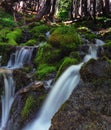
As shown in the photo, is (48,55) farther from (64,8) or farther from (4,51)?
(64,8)

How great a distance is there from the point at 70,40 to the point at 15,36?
17.4 ft

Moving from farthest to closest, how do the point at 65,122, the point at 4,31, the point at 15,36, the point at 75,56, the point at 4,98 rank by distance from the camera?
the point at 4,31 < the point at 15,36 < the point at 75,56 < the point at 4,98 < the point at 65,122

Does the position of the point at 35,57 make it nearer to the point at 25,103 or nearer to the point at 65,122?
the point at 25,103

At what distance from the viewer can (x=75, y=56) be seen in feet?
38.0

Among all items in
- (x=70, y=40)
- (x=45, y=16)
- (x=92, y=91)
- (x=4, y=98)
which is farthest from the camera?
Result: (x=45, y=16)

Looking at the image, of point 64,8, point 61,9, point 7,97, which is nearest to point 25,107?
point 7,97

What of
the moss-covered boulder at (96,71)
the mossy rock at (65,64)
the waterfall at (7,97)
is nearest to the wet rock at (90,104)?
the moss-covered boulder at (96,71)

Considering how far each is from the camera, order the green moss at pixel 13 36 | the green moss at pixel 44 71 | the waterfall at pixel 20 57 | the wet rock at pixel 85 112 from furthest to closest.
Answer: the green moss at pixel 13 36 → the waterfall at pixel 20 57 → the green moss at pixel 44 71 → the wet rock at pixel 85 112

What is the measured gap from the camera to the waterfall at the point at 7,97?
9.43 meters

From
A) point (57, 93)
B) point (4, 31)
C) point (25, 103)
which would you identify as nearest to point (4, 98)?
point (25, 103)

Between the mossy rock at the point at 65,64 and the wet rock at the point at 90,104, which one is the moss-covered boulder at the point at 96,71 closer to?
the wet rock at the point at 90,104

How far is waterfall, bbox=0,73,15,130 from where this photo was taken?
371 inches

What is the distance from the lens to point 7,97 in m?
10.0

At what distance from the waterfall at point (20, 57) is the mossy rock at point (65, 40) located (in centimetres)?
137
